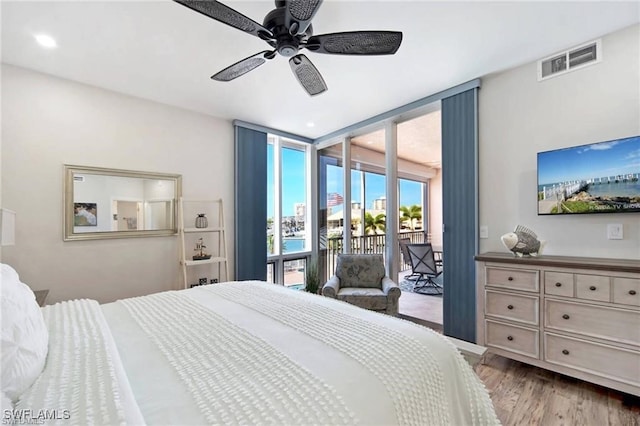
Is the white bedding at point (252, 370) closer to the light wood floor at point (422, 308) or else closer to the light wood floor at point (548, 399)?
the light wood floor at point (548, 399)

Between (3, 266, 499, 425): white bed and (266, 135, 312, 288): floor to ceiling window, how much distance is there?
283cm

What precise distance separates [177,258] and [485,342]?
10.7 feet

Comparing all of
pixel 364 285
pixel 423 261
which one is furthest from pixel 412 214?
Result: pixel 364 285

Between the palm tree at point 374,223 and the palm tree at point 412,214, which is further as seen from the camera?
the palm tree at point 412,214

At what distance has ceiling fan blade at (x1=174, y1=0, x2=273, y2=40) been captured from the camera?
50.6 inches

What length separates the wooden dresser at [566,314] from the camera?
1.78 m

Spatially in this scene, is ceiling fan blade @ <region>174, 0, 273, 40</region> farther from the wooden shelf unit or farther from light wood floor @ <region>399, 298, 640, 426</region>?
light wood floor @ <region>399, 298, 640, 426</region>

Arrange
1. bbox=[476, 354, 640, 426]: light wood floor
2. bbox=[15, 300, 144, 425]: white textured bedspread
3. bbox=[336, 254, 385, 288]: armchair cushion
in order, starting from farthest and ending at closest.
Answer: bbox=[336, 254, 385, 288]: armchair cushion
bbox=[476, 354, 640, 426]: light wood floor
bbox=[15, 300, 144, 425]: white textured bedspread

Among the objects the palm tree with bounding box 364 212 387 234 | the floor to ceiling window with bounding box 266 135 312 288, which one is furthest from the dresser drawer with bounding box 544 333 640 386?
the floor to ceiling window with bounding box 266 135 312 288

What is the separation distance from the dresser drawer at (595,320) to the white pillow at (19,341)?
2.83 metres

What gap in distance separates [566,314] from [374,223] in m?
2.30

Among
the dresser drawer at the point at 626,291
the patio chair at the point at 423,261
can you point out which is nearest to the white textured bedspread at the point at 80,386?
the dresser drawer at the point at 626,291

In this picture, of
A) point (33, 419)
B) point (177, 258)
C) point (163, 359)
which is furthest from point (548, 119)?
point (177, 258)

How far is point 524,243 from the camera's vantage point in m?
2.30
